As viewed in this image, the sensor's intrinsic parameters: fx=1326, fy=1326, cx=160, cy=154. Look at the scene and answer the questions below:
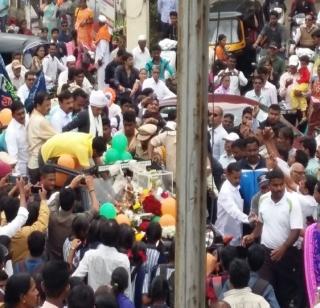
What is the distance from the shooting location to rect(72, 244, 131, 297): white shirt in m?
10.1

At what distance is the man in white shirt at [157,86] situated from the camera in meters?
19.6

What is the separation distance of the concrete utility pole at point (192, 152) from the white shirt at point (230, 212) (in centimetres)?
540

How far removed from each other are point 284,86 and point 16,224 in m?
9.85

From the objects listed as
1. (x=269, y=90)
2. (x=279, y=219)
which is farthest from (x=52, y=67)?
(x=279, y=219)

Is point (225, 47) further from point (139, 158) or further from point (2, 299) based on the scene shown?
point (2, 299)

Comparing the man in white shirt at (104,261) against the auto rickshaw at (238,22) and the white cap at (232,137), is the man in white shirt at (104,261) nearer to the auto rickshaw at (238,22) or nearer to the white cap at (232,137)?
the white cap at (232,137)

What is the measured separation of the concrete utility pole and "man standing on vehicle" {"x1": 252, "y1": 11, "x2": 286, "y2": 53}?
16.5 metres

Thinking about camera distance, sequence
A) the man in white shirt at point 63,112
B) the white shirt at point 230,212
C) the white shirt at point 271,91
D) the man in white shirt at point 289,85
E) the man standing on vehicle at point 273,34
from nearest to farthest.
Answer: the white shirt at point 230,212
the man in white shirt at point 63,112
the white shirt at point 271,91
the man in white shirt at point 289,85
the man standing on vehicle at point 273,34

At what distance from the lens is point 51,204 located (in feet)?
38.7

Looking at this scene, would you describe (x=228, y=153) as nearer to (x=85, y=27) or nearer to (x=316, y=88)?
(x=316, y=88)

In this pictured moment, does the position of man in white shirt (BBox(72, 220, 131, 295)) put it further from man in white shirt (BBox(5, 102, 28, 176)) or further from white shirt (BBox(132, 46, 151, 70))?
white shirt (BBox(132, 46, 151, 70))

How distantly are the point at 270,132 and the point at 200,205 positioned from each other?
6.68 m

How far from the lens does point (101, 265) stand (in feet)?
33.2

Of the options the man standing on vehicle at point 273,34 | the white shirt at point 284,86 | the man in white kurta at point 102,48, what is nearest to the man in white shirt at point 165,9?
the man in white kurta at point 102,48
